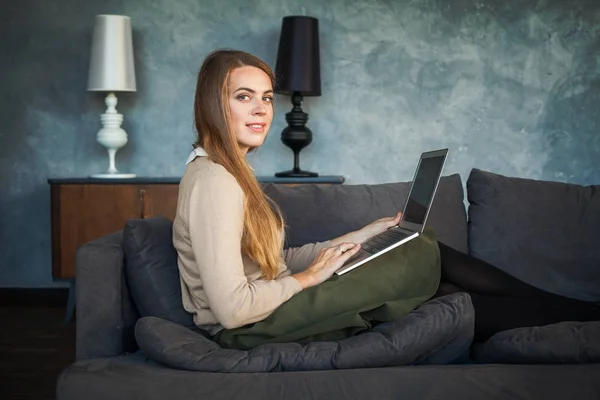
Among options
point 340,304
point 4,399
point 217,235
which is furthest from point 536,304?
point 4,399

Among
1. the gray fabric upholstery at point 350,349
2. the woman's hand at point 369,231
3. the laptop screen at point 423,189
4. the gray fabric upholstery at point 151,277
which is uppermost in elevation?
the laptop screen at point 423,189

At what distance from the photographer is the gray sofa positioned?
1812 millimetres

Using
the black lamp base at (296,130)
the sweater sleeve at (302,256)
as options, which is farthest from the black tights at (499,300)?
the black lamp base at (296,130)

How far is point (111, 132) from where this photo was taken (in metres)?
4.75

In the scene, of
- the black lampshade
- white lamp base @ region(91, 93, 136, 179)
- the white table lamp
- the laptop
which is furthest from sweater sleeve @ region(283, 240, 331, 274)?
white lamp base @ region(91, 93, 136, 179)

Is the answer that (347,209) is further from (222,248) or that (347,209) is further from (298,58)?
(298,58)

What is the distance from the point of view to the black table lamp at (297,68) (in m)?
4.60

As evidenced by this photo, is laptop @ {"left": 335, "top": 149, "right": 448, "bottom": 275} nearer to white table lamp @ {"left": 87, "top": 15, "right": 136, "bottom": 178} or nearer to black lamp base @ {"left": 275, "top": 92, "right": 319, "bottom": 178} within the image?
black lamp base @ {"left": 275, "top": 92, "right": 319, "bottom": 178}

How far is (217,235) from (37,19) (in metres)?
3.70

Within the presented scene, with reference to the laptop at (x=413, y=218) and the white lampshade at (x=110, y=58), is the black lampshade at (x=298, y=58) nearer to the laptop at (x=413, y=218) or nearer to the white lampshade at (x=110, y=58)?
the white lampshade at (x=110, y=58)

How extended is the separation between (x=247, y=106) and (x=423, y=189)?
580 mm

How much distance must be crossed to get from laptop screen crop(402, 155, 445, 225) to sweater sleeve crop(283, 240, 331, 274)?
28 centimetres

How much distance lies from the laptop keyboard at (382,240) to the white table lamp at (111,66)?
2554mm

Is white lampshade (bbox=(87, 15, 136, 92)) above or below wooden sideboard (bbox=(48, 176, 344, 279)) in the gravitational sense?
above
